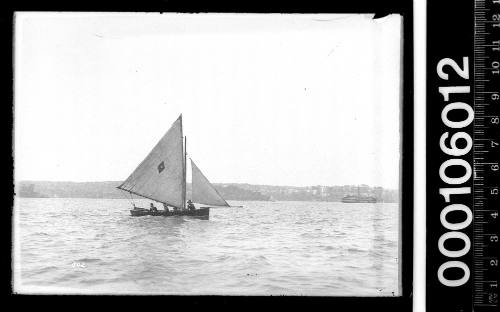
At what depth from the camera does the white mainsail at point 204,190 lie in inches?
80.4

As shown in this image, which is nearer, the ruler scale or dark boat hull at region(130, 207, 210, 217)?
the ruler scale

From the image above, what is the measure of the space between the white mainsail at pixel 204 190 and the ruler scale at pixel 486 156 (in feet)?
3.01

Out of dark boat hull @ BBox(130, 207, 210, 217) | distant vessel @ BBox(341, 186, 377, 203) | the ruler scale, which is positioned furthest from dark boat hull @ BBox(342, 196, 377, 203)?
dark boat hull @ BBox(130, 207, 210, 217)

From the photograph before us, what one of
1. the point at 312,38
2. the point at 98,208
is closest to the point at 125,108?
the point at 98,208

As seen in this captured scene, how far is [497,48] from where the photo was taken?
189 centimetres

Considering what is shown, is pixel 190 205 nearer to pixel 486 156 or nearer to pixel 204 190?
pixel 204 190

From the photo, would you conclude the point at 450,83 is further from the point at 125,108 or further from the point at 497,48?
the point at 125,108

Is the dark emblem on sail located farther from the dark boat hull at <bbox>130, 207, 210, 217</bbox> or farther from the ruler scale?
the ruler scale

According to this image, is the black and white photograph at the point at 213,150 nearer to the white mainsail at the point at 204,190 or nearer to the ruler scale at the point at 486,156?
the white mainsail at the point at 204,190

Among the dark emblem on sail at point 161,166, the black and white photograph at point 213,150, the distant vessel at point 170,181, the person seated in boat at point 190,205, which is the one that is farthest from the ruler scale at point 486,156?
the dark emblem on sail at point 161,166

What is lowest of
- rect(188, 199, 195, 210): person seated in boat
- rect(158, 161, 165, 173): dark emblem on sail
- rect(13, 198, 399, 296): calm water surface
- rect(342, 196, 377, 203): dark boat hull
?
rect(13, 198, 399, 296): calm water surface

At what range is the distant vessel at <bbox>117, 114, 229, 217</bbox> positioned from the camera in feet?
6.69

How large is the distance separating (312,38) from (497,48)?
0.65 metres

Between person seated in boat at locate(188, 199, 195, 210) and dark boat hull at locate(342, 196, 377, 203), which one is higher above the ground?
dark boat hull at locate(342, 196, 377, 203)
